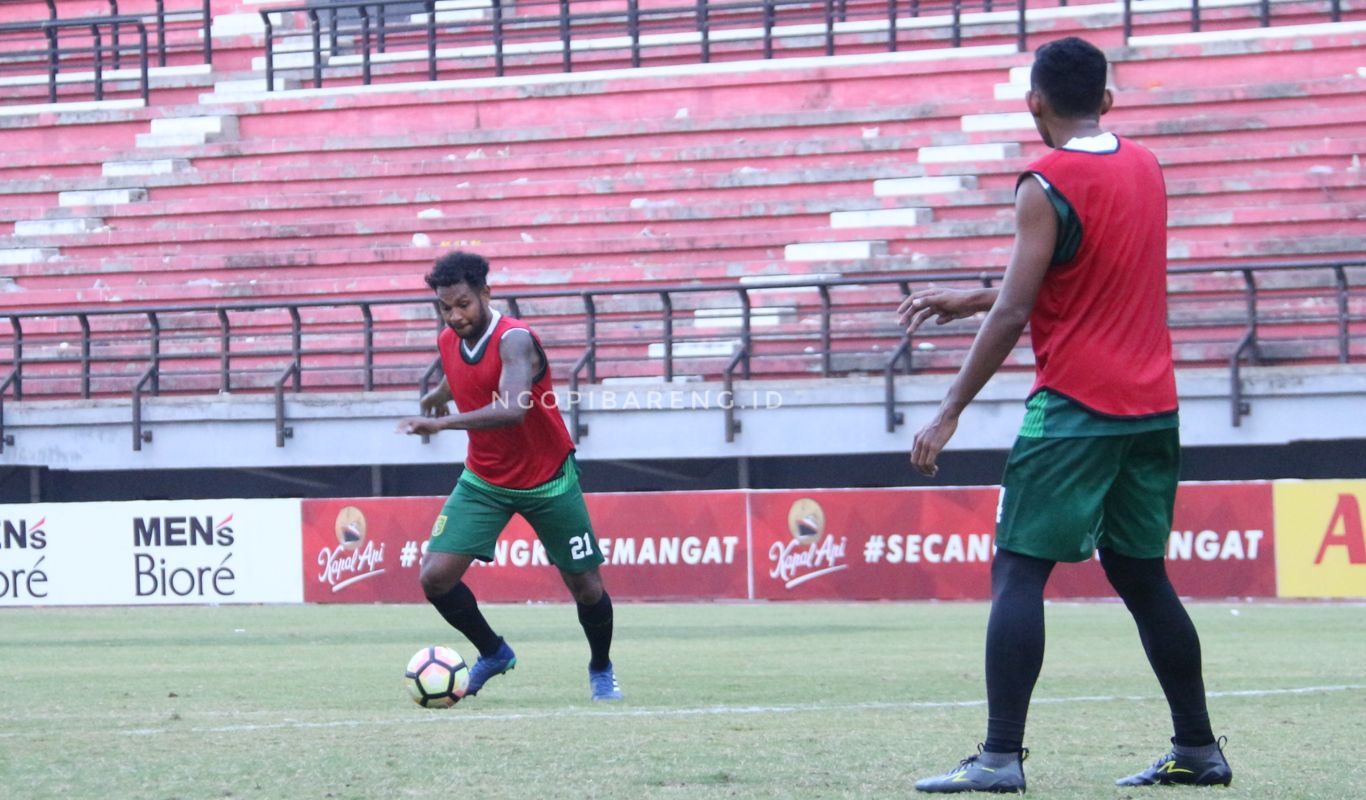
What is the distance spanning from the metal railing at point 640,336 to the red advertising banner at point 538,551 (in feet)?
5.37

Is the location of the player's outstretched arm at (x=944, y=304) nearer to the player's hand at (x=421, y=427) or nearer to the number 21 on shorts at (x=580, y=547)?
the player's hand at (x=421, y=427)

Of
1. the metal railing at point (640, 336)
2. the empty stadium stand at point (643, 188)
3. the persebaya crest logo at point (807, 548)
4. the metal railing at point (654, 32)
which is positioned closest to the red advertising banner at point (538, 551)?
the persebaya crest logo at point (807, 548)

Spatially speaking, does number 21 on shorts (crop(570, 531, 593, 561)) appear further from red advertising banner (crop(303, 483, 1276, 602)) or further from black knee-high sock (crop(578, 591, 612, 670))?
red advertising banner (crop(303, 483, 1276, 602))

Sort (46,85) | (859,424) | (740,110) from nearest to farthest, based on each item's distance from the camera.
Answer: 1. (859,424)
2. (740,110)
3. (46,85)

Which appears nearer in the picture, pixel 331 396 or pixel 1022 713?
pixel 1022 713

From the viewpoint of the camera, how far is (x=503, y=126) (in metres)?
26.1

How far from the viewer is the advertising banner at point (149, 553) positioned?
63.3 ft

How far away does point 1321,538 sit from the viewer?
17.4 m

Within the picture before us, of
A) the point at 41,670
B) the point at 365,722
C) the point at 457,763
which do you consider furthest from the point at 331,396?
the point at 457,763

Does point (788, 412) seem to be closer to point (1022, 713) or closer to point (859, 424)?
point (859, 424)

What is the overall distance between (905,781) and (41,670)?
6.74 metres

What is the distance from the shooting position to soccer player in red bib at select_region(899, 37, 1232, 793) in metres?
4.93

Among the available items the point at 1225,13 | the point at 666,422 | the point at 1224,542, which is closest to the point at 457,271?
the point at 1224,542

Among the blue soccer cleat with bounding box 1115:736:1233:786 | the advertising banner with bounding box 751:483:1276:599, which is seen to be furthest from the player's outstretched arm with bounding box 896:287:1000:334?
the advertising banner with bounding box 751:483:1276:599
